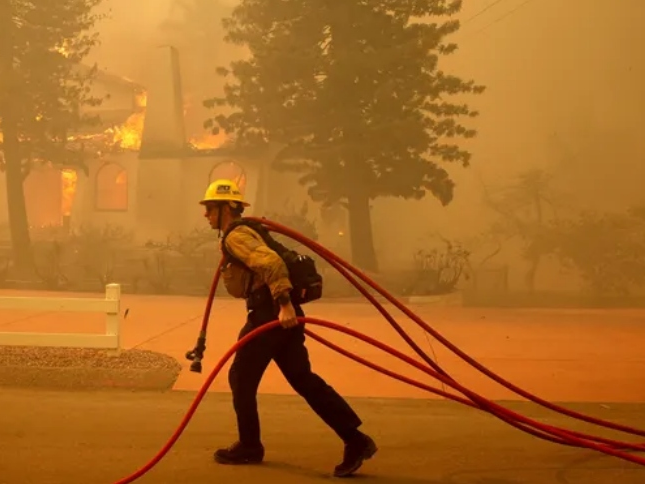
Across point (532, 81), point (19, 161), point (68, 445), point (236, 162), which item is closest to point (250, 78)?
point (236, 162)

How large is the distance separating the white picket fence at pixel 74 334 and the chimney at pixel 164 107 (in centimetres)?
1545

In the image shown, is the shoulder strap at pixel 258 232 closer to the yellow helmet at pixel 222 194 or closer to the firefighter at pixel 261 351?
the firefighter at pixel 261 351

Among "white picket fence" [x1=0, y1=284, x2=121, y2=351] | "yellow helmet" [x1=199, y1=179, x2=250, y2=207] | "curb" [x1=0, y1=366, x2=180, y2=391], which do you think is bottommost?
"curb" [x1=0, y1=366, x2=180, y2=391]

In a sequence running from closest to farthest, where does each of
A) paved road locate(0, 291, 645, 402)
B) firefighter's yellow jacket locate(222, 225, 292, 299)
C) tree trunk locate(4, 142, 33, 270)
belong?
1. firefighter's yellow jacket locate(222, 225, 292, 299)
2. paved road locate(0, 291, 645, 402)
3. tree trunk locate(4, 142, 33, 270)

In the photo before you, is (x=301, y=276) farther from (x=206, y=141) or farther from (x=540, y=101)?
(x=540, y=101)

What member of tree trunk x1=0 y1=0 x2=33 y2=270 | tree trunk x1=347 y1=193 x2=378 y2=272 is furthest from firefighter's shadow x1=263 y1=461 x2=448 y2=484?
tree trunk x1=0 y1=0 x2=33 y2=270

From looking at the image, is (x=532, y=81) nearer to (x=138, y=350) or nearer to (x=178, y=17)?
(x=178, y=17)

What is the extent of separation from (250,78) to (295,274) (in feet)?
52.5

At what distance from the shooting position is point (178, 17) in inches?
1005

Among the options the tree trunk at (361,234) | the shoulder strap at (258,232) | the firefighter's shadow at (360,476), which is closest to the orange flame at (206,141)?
the tree trunk at (361,234)

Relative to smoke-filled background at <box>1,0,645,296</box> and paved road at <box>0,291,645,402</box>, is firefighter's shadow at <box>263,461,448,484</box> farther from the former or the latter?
smoke-filled background at <box>1,0,645,296</box>

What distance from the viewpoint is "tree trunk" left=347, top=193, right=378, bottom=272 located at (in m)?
18.4

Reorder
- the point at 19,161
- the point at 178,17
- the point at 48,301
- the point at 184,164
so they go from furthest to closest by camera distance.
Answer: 1. the point at 178,17
2. the point at 184,164
3. the point at 19,161
4. the point at 48,301

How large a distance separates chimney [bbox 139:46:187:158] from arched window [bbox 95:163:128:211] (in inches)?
48.9
